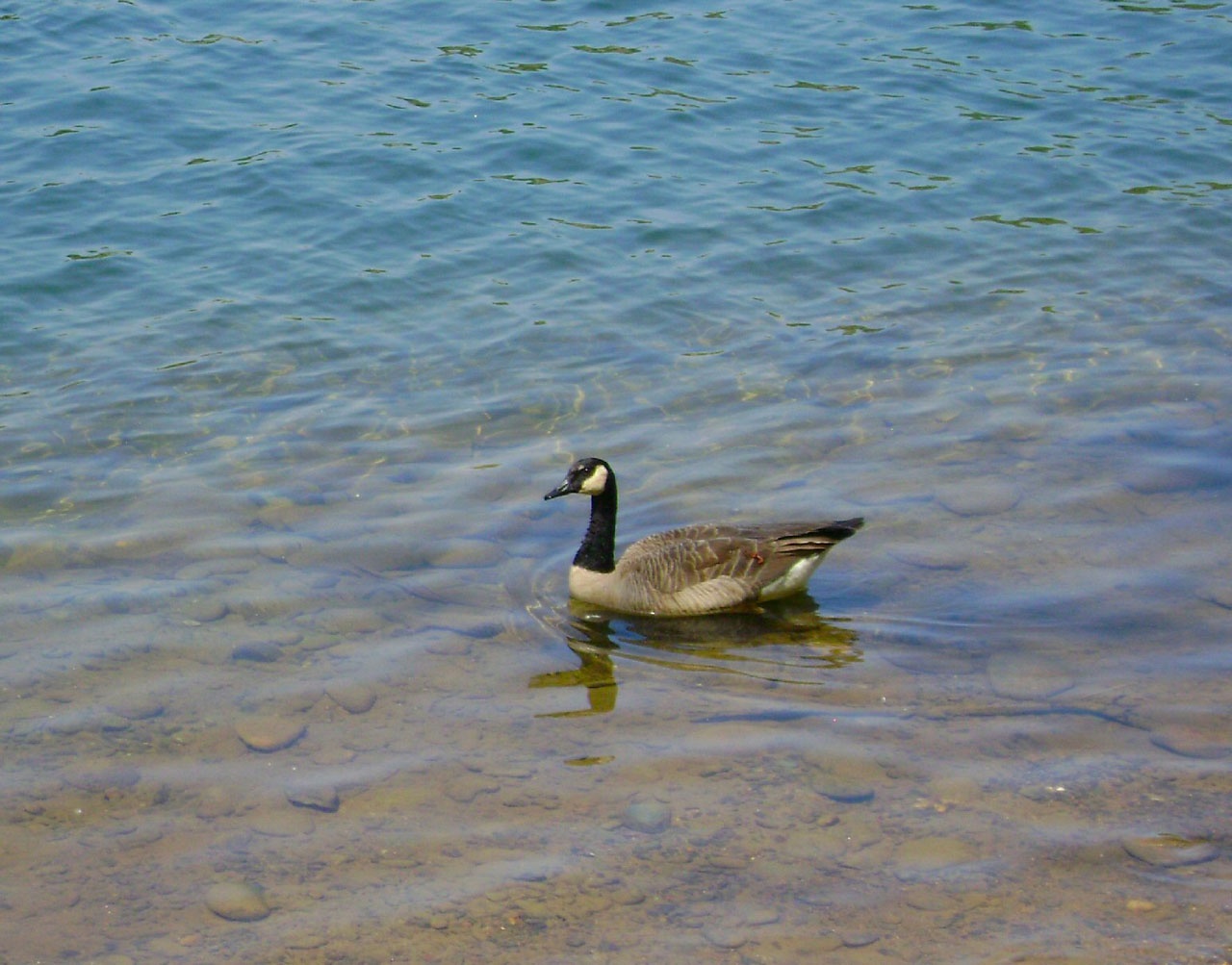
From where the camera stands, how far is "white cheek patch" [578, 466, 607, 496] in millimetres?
8883

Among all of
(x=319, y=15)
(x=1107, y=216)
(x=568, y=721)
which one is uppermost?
(x=319, y=15)

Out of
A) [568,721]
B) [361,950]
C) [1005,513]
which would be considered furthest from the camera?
[1005,513]

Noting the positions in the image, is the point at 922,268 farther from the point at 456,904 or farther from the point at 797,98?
the point at 456,904

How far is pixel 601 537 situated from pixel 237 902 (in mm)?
3728

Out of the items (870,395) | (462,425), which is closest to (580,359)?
(462,425)

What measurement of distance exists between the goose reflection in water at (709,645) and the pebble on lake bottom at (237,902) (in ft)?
6.16

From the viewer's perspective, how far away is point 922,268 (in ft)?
44.5

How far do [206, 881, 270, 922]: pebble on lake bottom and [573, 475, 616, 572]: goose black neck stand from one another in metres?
3.45

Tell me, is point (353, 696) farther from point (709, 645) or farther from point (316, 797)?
point (709, 645)

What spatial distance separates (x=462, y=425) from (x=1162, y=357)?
A: 571 cm

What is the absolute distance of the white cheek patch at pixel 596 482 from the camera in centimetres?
888

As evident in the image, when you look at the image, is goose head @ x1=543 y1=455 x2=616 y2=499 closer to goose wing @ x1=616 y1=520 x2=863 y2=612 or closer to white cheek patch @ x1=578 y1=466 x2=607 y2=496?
white cheek patch @ x1=578 y1=466 x2=607 y2=496

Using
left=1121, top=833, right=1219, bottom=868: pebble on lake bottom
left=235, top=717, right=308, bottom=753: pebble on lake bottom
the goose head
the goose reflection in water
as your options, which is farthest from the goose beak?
left=1121, top=833, right=1219, bottom=868: pebble on lake bottom

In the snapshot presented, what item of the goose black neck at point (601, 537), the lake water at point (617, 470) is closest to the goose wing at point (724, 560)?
the goose black neck at point (601, 537)
